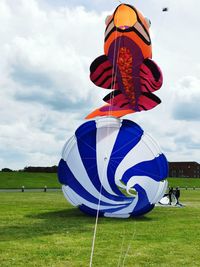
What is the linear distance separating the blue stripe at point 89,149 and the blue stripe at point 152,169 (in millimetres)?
1328

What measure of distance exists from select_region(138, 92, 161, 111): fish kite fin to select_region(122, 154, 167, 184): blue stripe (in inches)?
80.9

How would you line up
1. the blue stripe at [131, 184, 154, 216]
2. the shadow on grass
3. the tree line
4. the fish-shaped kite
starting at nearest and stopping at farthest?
the shadow on grass < the fish-shaped kite < the blue stripe at [131, 184, 154, 216] < the tree line

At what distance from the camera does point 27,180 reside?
4959cm

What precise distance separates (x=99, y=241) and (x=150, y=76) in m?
6.15

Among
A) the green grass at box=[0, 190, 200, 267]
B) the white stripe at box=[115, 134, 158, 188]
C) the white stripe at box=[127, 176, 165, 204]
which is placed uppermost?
the white stripe at box=[115, 134, 158, 188]

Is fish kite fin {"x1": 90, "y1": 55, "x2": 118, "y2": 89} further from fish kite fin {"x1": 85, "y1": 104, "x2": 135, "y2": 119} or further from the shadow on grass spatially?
the shadow on grass

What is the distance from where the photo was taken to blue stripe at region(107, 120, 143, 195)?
15.8m

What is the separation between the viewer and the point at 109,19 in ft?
44.8

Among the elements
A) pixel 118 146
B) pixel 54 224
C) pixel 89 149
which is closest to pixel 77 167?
pixel 89 149

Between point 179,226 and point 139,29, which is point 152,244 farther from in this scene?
point 139,29

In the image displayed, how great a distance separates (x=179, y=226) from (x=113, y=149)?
4.09 metres

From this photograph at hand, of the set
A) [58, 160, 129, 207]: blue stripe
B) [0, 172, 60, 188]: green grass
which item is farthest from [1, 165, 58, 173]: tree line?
[58, 160, 129, 207]: blue stripe

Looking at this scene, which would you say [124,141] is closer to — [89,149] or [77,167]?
[89,149]

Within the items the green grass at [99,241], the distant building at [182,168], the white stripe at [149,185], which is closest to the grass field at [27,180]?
the white stripe at [149,185]
